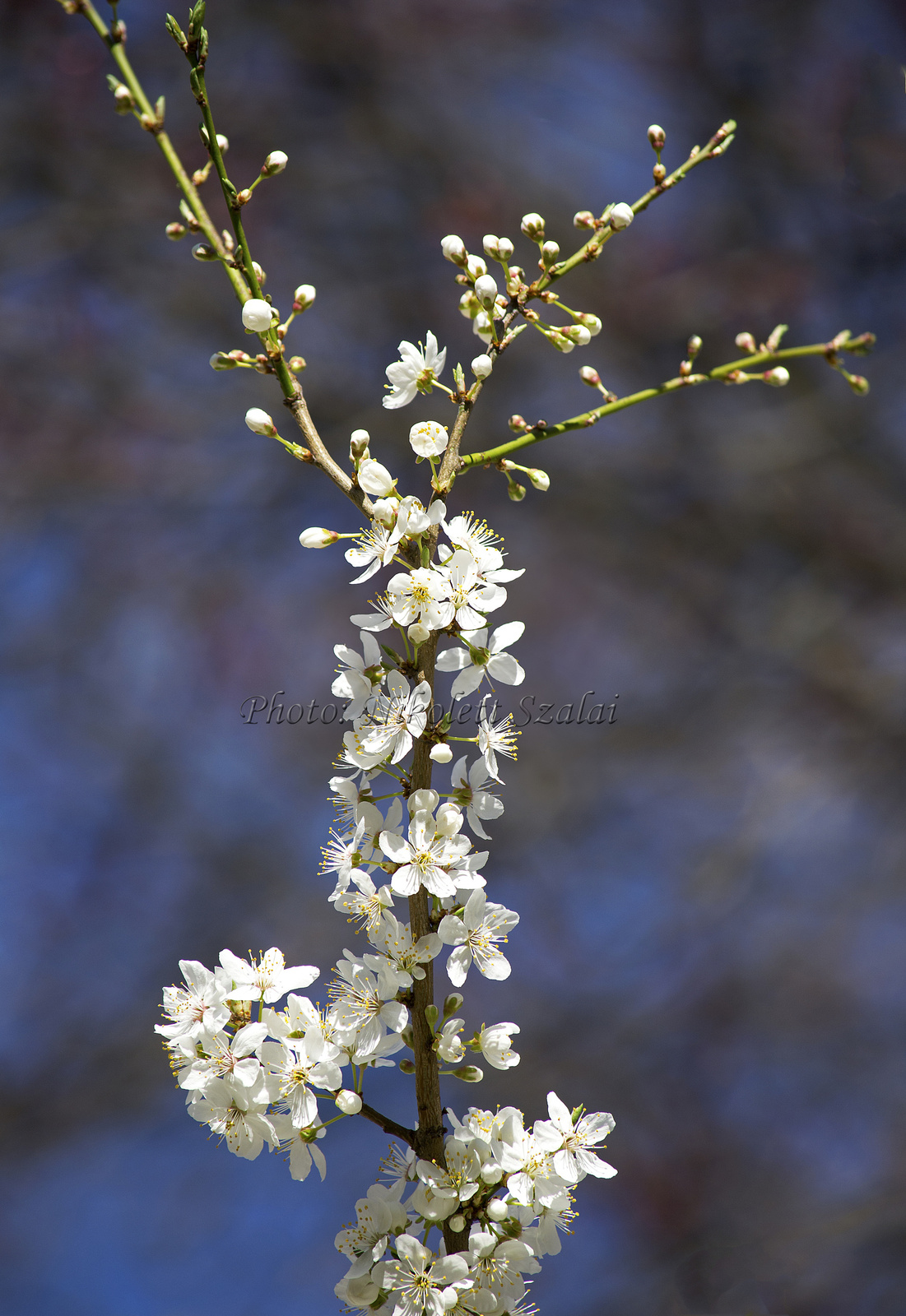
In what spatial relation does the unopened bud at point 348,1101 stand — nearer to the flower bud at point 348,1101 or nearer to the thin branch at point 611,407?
the flower bud at point 348,1101

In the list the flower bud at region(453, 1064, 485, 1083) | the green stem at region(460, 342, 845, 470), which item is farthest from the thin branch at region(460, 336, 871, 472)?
the flower bud at region(453, 1064, 485, 1083)

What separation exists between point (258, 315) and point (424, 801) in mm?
322

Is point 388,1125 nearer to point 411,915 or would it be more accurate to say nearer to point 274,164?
point 411,915

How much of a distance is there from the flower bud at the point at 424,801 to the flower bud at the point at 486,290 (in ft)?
1.08

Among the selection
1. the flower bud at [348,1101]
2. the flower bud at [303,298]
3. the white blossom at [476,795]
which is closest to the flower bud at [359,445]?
the flower bud at [303,298]

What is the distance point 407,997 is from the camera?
644mm

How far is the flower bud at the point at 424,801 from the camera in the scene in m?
0.62

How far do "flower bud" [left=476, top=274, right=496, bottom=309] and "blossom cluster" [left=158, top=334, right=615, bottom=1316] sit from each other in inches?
1.7

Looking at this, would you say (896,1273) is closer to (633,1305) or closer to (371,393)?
(633,1305)

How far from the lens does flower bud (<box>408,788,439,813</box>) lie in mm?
618

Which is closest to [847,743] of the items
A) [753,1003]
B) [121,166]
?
[753,1003]

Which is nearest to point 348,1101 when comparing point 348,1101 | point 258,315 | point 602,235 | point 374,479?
point 348,1101

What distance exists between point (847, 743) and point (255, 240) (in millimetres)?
1524

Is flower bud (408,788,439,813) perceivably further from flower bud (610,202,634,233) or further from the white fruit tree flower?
flower bud (610,202,634,233)
